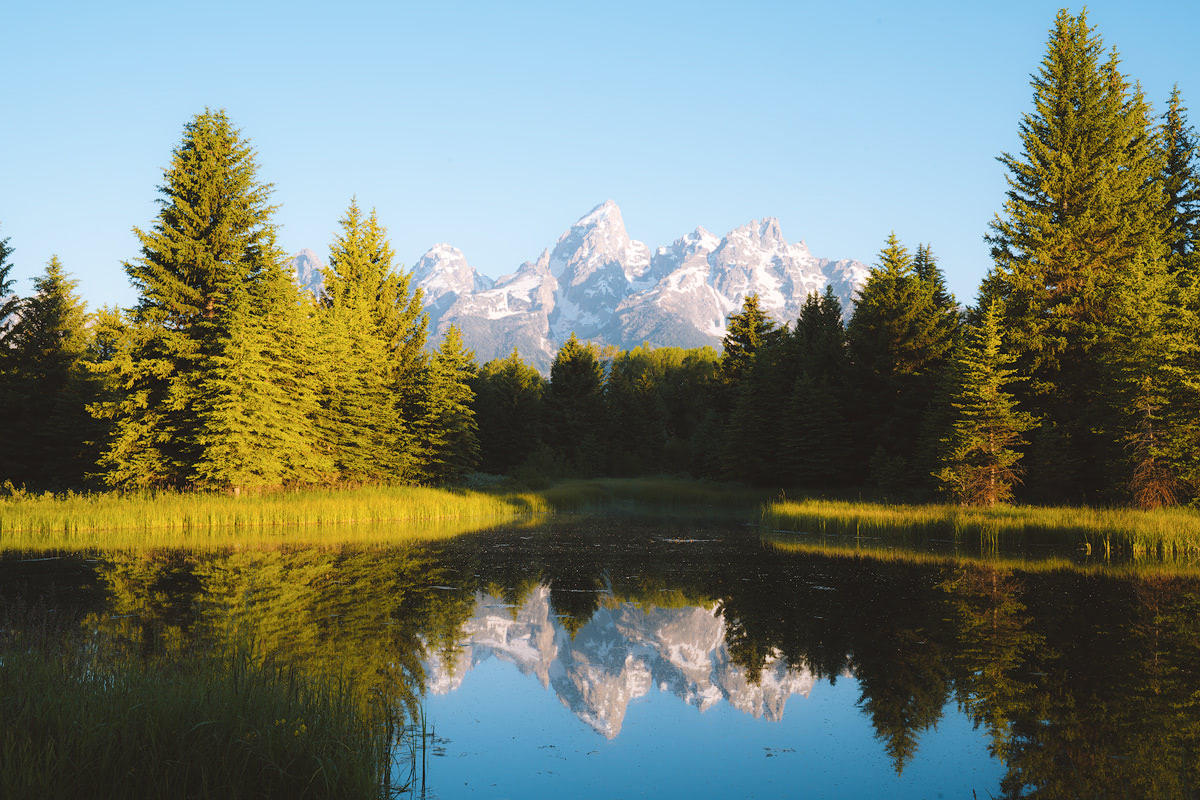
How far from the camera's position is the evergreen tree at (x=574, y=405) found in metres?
69.2

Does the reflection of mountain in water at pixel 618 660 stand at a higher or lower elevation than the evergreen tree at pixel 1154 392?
lower

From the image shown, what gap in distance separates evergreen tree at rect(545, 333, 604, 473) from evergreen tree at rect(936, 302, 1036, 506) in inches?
1642

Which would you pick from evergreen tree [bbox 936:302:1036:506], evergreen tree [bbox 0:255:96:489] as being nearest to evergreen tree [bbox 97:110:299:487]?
evergreen tree [bbox 0:255:96:489]

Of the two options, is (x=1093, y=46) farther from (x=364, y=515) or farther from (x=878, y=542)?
(x=364, y=515)

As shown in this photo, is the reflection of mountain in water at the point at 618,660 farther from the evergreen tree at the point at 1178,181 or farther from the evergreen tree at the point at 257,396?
the evergreen tree at the point at 1178,181

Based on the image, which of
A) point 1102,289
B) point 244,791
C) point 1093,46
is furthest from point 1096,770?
point 1093,46

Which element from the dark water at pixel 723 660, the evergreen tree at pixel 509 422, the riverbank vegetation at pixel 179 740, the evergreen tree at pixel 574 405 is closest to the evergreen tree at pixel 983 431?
the dark water at pixel 723 660

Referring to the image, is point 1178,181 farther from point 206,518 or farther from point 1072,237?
point 206,518

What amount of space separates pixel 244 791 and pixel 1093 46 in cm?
4202

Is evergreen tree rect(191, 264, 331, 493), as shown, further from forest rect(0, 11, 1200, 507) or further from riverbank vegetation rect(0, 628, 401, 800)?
riverbank vegetation rect(0, 628, 401, 800)

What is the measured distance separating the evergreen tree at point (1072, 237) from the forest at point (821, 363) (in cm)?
11

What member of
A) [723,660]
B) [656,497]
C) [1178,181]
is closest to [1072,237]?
[1178,181]

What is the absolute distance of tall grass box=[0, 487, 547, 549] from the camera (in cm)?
1989

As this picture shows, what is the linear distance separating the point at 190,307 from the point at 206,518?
10386 millimetres
